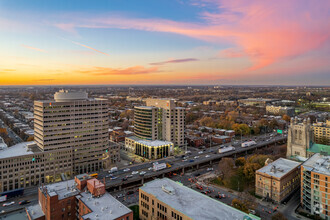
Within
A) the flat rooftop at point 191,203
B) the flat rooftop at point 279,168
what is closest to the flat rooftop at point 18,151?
the flat rooftop at point 191,203

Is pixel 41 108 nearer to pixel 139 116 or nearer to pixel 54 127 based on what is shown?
pixel 54 127

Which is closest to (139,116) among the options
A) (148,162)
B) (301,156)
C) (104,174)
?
(148,162)

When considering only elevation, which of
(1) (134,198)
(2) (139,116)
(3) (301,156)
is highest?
(2) (139,116)

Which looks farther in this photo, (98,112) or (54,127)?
(98,112)

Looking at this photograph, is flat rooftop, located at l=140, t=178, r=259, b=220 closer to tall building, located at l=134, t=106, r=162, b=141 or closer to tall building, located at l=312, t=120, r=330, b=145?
tall building, located at l=134, t=106, r=162, b=141

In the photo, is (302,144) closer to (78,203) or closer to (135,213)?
(135,213)

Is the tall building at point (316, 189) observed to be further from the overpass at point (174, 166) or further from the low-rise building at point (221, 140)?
the low-rise building at point (221, 140)
